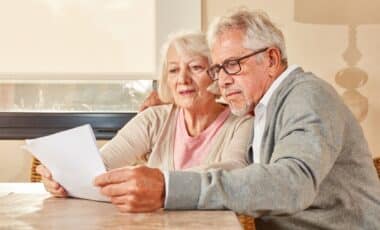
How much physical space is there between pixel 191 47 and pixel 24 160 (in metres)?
1.17

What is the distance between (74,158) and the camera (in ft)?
4.51

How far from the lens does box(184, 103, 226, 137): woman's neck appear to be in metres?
2.20

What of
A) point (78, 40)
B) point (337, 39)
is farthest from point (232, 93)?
point (78, 40)

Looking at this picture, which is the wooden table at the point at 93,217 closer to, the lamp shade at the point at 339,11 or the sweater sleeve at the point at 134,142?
the sweater sleeve at the point at 134,142

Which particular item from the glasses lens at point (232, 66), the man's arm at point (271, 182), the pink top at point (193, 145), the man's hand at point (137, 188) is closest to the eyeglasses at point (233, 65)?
the glasses lens at point (232, 66)

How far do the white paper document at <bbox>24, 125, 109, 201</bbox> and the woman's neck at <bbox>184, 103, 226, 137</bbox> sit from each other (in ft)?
2.51

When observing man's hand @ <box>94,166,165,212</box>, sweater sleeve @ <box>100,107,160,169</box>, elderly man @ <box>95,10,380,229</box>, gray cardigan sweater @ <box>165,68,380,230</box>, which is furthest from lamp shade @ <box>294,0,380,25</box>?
man's hand @ <box>94,166,165,212</box>

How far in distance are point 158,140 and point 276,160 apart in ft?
3.22

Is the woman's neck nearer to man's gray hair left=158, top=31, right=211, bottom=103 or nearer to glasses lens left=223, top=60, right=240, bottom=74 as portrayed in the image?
man's gray hair left=158, top=31, right=211, bottom=103

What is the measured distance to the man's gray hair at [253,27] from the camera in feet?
5.01

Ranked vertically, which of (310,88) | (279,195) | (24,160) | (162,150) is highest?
(310,88)

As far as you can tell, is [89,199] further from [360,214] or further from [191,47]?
[191,47]

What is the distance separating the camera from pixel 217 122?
2.18m

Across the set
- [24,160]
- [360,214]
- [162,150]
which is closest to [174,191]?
[360,214]
